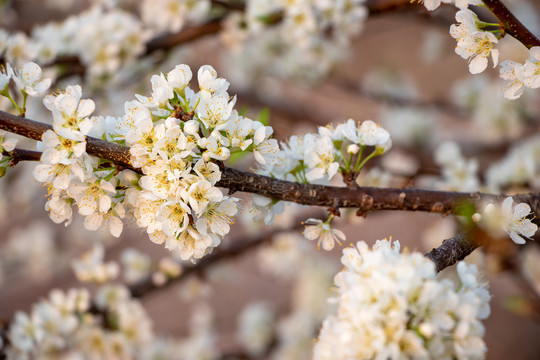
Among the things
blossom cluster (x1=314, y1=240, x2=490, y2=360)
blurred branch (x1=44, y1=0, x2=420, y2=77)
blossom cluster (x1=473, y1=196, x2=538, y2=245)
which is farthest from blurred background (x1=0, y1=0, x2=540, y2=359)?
blossom cluster (x1=473, y1=196, x2=538, y2=245)

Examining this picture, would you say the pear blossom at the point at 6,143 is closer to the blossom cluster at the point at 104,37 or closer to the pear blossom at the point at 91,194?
the pear blossom at the point at 91,194

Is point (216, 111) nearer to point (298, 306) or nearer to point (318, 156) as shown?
point (318, 156)

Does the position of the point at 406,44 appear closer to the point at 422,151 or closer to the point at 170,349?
the point at 422,151

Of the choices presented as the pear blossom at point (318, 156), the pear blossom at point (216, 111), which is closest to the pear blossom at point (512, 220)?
the pear blossom at point (318, 156)

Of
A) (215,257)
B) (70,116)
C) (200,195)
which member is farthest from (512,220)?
(215,257)

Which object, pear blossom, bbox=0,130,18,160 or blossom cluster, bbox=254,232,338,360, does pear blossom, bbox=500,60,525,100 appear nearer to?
pear blossom, bbox=0,130,18,160
